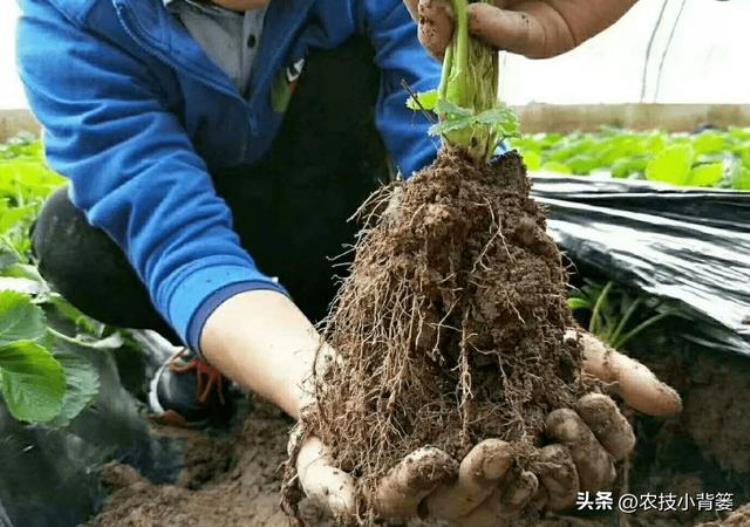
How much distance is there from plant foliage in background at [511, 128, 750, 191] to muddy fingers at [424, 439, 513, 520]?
4.09ft

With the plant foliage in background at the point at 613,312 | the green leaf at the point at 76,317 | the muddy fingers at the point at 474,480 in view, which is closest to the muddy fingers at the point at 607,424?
the muddy fingers at the point at 474,480

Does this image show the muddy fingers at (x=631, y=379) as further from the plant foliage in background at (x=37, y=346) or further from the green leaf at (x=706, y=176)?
the green leaf at (x=706, y=176)

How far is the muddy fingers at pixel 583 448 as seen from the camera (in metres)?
0.86

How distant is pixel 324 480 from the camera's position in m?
0.95

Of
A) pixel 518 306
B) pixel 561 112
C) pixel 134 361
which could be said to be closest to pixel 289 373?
pixel 518 306

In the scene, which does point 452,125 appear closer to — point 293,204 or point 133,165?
point 133,165

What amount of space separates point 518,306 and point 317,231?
68cm

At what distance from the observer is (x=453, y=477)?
844mm

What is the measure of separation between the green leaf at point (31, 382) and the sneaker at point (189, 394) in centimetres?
30

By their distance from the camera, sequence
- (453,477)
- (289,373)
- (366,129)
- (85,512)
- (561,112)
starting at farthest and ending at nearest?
(561,112) → (366,129) → (85,512) → (289,373) → (453,477)

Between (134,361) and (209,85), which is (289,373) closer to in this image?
(209,85)

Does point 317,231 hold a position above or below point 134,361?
above

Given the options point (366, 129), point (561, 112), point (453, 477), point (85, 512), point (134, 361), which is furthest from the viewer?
point (561, 112)

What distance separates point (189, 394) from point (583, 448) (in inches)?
35.5
